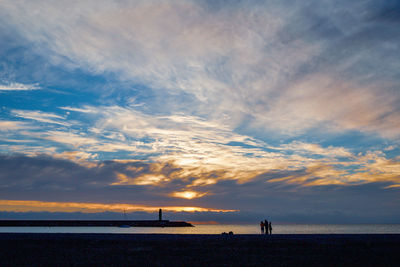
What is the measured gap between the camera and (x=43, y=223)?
16500 centimetres
